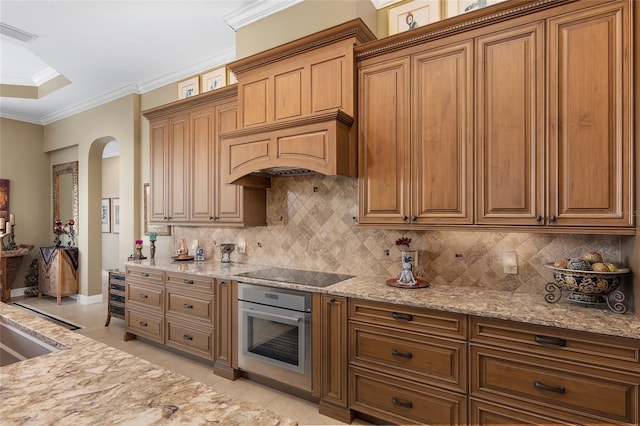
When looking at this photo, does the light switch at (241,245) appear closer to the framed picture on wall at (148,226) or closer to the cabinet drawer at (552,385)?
the framed picture on wall at (148,226)

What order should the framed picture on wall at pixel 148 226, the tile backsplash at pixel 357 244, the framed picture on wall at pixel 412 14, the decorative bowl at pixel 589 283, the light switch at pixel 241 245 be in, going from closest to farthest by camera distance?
1. the decorative bowl at pixel 589 283
2. the tile backsplash at pixel 357 244
3. the framed picture on wall at pixel 412 14
4. the light switch at pixel 241 245
5. the framed picture on wall at pixel 148 226

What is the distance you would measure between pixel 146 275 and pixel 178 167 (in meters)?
1.25

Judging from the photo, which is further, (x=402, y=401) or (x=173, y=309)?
(x=173, y=309)

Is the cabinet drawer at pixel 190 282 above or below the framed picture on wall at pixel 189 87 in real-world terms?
below

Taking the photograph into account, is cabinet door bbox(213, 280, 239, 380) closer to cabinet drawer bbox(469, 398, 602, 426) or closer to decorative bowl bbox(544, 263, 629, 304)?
cabinet drawer bbox(469, 398, 602, 426)

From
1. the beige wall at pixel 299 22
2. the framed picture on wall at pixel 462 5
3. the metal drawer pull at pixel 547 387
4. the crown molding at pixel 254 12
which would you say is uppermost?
the crown molding at pixel 254 12

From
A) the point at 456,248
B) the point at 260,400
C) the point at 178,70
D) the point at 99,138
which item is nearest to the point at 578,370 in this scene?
the point at 456,248

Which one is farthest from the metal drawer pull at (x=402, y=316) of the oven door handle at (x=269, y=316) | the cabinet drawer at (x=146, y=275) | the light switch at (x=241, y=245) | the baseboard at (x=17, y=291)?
the baseboard at (x=17, y=291)

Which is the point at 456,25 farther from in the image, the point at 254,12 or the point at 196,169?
the point at 196,169

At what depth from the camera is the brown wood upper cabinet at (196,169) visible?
3.50 m

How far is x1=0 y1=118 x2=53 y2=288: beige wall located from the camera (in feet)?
19.7

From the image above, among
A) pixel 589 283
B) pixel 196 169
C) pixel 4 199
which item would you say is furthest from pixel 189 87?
pixel 589 283

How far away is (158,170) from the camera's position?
412cm

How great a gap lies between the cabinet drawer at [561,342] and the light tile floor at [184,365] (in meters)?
1.15
